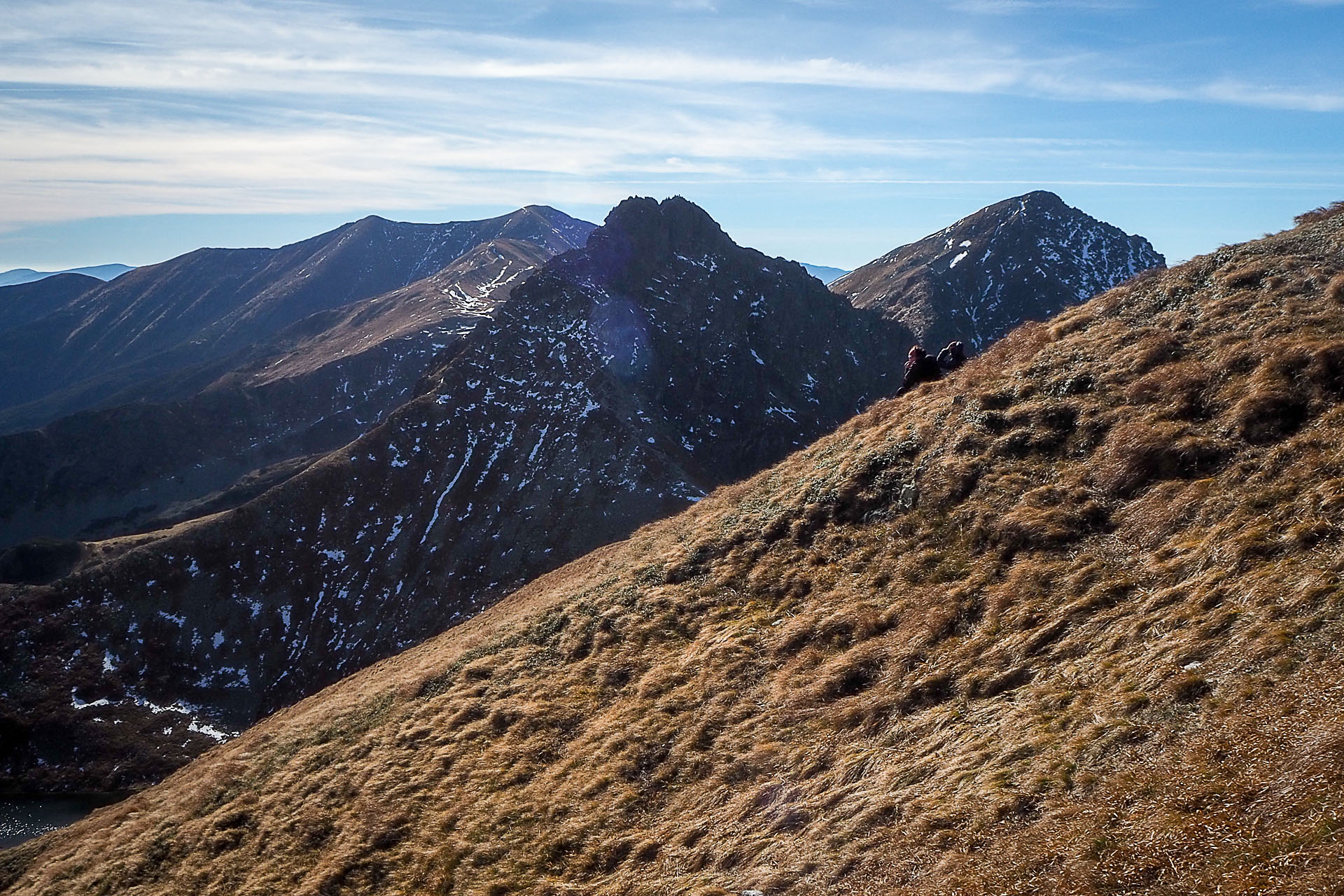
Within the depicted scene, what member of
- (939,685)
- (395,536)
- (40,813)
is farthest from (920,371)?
(40,813)

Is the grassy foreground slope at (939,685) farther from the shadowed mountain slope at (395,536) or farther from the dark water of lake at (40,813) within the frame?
the shadowed mountain slope at (395,536)

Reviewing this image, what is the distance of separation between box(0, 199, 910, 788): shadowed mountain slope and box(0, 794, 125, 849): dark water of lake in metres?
2.65

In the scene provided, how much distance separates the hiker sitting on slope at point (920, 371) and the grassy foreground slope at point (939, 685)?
3305 mm

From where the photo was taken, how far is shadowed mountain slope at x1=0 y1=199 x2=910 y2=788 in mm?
93750

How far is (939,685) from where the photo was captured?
1545 centimetres

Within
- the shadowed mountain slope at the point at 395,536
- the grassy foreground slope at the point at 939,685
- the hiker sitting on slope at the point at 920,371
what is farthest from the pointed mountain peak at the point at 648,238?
the grassy foreground slope at the point at 939,685

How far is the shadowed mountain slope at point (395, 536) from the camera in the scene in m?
93.8

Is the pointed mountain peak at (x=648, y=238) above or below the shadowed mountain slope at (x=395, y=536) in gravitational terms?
above

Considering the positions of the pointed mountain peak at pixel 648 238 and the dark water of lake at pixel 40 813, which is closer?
the dark water of lake at pixel 40 813

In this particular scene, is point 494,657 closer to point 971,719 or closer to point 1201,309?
point 971,719

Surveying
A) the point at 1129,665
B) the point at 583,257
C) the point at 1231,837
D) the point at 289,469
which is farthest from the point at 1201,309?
the point at 289,469

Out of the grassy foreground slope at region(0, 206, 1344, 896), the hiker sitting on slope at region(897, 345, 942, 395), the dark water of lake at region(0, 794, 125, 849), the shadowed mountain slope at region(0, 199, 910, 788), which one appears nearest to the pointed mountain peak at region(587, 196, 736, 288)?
the shadowed mountain slope at region(0, 199, 910, 788)

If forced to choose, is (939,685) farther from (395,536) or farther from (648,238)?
(648,238)

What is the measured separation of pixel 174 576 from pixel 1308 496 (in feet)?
418
